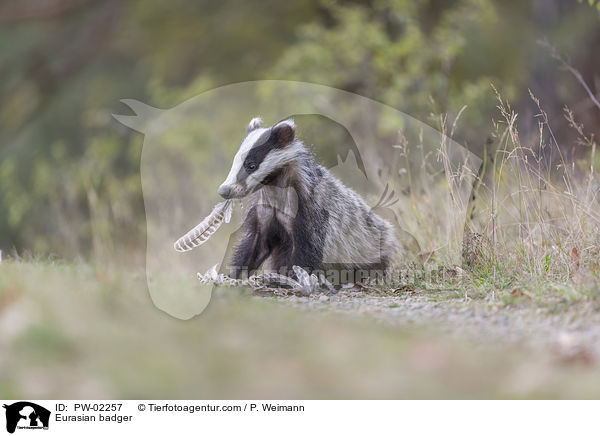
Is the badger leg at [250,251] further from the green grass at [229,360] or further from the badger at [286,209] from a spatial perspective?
the green grass at [229,360]

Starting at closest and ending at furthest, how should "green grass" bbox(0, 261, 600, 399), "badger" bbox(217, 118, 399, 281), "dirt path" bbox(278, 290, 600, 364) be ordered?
"green grass" bbox(0, 261, 600, 399)
"dirt path" bbox(278, 290, 600, 364)
"badger" bbox(217, 118, 399, 281)

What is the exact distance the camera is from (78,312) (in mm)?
2521

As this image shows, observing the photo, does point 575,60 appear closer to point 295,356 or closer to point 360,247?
point 360,247

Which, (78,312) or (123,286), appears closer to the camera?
(78,312)

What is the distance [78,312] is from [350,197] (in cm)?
258

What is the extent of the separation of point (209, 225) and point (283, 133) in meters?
0.73

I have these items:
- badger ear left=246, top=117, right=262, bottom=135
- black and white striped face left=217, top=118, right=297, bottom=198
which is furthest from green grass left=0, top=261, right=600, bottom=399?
badger ear left=246, top=117, right=262, bottom=135

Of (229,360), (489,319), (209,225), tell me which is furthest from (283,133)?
(229,360)

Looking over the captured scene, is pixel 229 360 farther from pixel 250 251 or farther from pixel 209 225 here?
pixel 250 251

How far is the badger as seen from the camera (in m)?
4.17

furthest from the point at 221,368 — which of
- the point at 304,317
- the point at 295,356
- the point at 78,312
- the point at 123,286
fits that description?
the point at 123,286
